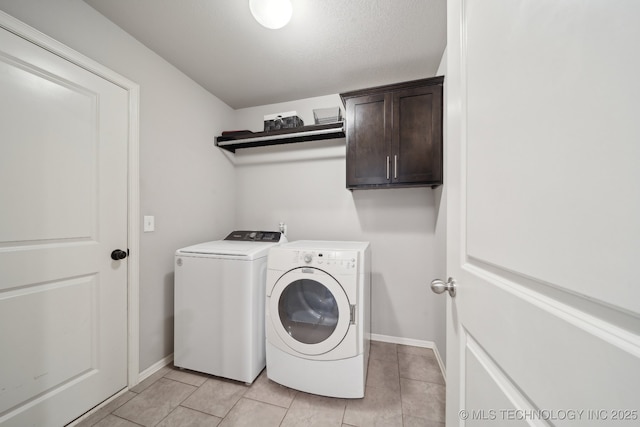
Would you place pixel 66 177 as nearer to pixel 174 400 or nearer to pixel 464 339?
pixel 174 400

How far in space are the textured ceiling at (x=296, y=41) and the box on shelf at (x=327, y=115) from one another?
0.93 ft

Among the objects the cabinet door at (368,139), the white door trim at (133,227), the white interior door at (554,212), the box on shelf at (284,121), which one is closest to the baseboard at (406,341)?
the cabinet door at (368,139)

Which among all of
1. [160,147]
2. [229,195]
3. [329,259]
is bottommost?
[329,259]

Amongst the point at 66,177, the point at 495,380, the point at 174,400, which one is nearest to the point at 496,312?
the point at 495,380

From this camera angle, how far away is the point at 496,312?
0.45m

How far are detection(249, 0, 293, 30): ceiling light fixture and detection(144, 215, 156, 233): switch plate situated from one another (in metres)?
1.55

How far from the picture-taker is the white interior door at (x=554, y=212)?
0.24 meters

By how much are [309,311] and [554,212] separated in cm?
145

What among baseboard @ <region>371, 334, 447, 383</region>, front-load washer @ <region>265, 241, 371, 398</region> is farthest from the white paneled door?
baseboard @ <region>371, 334, 447, 383</region>

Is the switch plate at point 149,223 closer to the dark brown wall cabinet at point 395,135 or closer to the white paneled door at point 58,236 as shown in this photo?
the white paneled door at point 58,236

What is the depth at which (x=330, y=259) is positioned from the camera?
1409 mm

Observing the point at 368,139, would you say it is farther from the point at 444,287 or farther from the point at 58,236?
the point at 58,236

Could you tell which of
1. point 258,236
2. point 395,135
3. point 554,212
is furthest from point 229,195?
point 554,212

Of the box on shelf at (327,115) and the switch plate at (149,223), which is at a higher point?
the box on shelf at (327,115)
